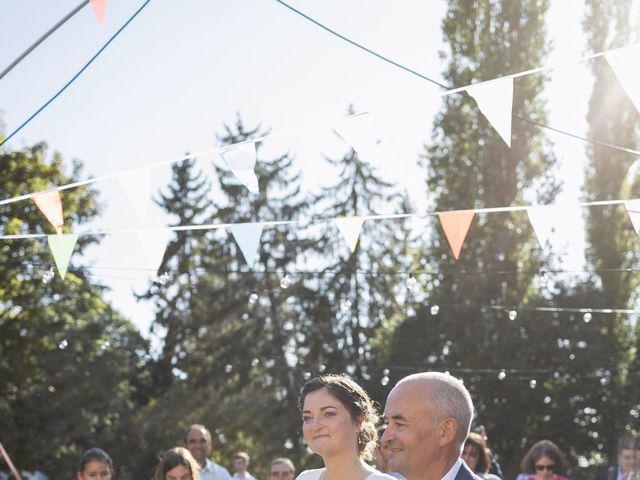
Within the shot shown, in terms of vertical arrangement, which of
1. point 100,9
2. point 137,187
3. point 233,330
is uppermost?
point 100,9

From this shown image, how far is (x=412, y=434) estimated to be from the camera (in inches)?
127

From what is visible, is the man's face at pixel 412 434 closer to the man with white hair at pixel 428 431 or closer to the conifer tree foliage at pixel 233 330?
the man with white hair at pixel 428 431

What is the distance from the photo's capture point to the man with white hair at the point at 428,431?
3.23 meters

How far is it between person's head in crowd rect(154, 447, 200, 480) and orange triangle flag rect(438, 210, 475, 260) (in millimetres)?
3234

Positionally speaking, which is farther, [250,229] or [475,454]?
[250,229]

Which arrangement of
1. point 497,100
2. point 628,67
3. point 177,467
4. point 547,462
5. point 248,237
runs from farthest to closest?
1. point 547,462
2. point 248,237
3. point 497,100
4. point 177,467
5. point 628,67

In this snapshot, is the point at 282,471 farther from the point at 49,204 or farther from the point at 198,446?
the point at 49,204

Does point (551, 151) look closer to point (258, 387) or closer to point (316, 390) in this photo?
point (258, 387)

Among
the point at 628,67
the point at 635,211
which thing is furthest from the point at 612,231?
the point at 628,67

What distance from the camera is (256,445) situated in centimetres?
3166

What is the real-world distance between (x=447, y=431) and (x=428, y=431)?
6cm

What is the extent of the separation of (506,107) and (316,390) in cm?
265

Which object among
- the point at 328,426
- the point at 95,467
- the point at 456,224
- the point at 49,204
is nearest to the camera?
the point at 328,426

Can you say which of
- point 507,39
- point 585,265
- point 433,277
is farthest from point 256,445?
point 507,39
